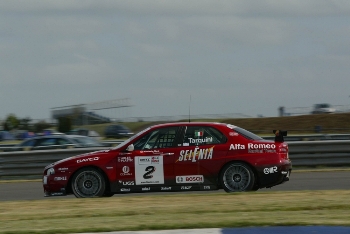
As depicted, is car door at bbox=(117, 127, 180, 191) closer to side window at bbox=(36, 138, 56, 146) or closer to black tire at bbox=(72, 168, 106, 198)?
black tire at bbox=(72, 168, 106, 198)

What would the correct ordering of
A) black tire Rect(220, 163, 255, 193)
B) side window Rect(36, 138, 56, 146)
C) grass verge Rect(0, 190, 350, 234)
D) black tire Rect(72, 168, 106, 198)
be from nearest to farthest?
grass verge Rect(0, 190, 350, 234), black tire Rect(220, 163, 255, 193), black tire Rect(72, 168, 106, 198), side window Rect(36, 138, 56, 146)

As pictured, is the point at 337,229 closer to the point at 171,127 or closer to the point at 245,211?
the point at 245,211

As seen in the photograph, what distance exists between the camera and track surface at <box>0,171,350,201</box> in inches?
527

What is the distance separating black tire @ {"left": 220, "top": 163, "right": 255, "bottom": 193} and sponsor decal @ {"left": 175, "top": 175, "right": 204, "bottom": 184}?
0.36 m

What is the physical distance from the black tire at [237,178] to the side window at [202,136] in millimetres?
498

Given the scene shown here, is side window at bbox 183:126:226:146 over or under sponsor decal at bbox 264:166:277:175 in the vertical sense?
over

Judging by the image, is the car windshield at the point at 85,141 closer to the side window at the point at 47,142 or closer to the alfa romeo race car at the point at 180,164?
the side window at the point at 47,142

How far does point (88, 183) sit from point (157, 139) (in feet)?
4.55

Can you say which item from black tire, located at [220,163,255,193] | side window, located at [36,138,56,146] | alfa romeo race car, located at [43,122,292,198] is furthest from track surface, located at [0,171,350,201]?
side window, located at [36,138,56,146]

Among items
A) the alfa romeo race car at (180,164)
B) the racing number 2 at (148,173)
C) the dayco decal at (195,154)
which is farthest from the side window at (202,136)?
the racing number 2 at (148,173)

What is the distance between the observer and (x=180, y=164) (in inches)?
476

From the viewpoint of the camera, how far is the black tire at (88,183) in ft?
40.1

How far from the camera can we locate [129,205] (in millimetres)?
10500

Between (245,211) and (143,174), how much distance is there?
320cm
